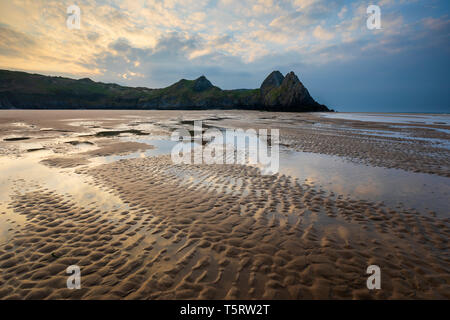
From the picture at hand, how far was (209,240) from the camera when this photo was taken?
598 centimetres

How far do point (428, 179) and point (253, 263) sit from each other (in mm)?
13101

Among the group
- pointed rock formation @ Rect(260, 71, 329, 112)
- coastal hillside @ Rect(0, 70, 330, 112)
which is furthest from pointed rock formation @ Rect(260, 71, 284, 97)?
pointed rock formation @ Rect(260, 71, 329, 112)

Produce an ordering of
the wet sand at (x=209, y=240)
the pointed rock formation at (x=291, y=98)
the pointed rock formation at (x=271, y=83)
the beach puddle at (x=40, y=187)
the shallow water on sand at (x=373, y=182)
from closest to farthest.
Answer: the wet sand at (x=209, y=240), the beach puddle at (x=40, y=187), the shallow water on sand at (x=373, y=182), the pointed rock formation at (x=291, y=98), the pointed rock formation at (x=271, y=83)

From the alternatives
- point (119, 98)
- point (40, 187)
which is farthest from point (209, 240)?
point (119, 98)

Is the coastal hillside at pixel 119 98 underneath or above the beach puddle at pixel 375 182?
above

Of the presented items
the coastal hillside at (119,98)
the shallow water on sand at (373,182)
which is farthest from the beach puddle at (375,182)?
the coastal hillside at (119,98)

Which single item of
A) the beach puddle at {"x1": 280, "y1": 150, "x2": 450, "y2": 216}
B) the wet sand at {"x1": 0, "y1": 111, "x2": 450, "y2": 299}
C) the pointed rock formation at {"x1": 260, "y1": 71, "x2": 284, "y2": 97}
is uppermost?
the pointed rock formation at {"x1": 260, "y1": 71, "x2": 284, "y2": 97}

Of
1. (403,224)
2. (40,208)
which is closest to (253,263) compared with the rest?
(403,224)

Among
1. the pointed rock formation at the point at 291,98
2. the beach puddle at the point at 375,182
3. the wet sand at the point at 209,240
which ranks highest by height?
the pointed rock formation at the point at 291,98

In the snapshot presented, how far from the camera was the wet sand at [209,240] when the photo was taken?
4.30 metres

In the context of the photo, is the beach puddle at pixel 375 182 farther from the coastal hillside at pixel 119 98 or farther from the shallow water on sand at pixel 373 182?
the coastal hillside at pixel 119 98

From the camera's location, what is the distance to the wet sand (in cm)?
430

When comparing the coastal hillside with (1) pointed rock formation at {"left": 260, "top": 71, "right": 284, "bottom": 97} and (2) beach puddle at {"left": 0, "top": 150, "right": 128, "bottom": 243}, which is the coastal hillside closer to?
(1) pointed rock formation at {"left": 260, "top": 71, "right": 284, "bottom": 97}

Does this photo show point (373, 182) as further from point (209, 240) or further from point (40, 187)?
point (40, 187)
